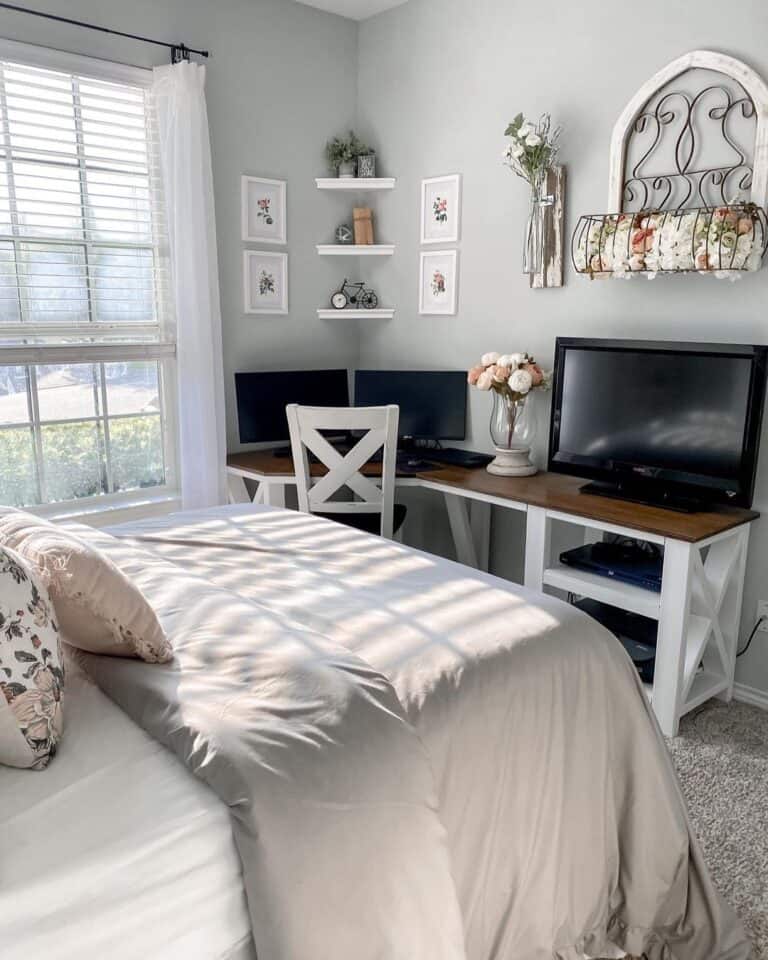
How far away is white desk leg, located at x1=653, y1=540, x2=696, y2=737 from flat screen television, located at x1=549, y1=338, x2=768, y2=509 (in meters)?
0.34

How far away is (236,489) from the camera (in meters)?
3.77

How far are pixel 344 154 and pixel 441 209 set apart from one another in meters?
0.62

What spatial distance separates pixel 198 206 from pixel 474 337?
1.36 m

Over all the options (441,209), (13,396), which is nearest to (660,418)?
→ (441,209)

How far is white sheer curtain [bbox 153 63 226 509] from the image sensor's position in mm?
3367

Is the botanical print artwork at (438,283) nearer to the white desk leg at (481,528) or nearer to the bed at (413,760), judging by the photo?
the white desk leg at (481,528)

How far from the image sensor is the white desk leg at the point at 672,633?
8.46 feet

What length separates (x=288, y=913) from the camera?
41.4 inches

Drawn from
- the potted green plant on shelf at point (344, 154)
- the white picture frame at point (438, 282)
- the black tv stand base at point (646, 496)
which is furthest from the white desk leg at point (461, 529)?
the potted green plant on shelf at point (344, 154)

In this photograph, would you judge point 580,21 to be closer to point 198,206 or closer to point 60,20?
point 198,206

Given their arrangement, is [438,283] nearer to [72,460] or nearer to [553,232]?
[553,232]

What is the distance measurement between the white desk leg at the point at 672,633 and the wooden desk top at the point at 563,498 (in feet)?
0.26

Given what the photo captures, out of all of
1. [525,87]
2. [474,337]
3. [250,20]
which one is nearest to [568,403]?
[474,337]

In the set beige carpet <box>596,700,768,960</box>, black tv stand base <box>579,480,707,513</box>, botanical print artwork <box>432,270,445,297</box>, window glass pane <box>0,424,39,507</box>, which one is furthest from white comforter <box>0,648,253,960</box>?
botanical print artwork <box>432,270,445,297</box>
